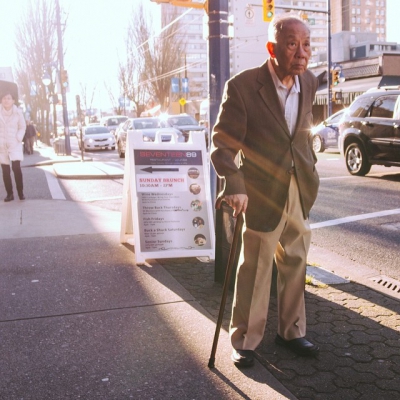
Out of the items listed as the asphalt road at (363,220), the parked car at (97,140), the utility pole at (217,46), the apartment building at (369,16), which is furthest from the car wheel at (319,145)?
the apartment building at (369,16)

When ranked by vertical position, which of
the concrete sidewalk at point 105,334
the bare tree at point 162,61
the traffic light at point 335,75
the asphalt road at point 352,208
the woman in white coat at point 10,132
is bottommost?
the asphalt road at point 352,208

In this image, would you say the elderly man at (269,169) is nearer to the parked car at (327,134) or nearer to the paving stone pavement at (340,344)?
the paving stone pavement at (340,344)

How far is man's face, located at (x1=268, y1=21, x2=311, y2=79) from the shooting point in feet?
9.84

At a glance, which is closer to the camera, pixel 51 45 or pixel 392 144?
pixel 392 144

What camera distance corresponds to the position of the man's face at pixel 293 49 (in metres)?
3.00

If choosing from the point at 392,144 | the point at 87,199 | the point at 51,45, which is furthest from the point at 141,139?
the point at 51,45

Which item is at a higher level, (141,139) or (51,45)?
(51,45)

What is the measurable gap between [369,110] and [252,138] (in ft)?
33.6

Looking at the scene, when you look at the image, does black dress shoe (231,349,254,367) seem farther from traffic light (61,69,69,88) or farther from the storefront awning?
the storefront awning

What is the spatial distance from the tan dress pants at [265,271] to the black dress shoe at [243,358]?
0.03m

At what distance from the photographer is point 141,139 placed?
18.7ft

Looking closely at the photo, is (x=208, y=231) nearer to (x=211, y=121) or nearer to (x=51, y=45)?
(x=211, y=121)

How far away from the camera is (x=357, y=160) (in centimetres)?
1316

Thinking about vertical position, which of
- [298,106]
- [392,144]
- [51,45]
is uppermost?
[51,45]
